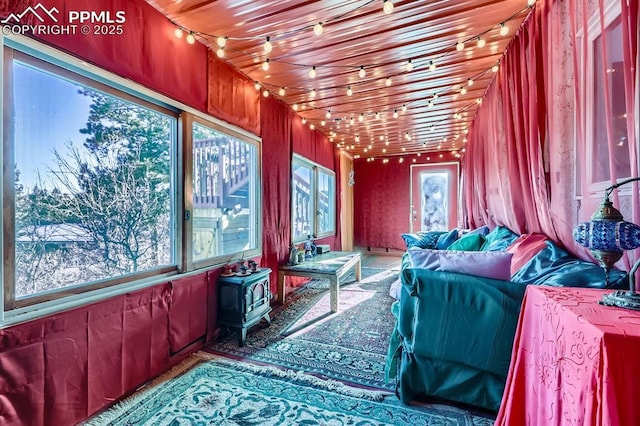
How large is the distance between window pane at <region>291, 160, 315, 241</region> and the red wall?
2.74m

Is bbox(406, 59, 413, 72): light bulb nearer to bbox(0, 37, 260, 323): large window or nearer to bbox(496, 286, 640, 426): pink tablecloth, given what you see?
bbox(0, 37, 260, 323): large window

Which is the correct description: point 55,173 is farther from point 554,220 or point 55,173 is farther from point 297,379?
point 554,220

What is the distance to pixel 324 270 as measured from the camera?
3.19 m

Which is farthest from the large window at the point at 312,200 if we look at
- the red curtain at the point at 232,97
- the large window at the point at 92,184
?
the large window at the point at 92,184

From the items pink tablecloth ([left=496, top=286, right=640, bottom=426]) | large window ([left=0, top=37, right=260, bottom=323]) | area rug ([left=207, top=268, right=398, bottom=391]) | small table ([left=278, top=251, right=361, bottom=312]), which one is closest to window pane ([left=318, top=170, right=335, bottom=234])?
small table ([left=278, top=251, right=361, bottom=312])

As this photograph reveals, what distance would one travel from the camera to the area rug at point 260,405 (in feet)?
4.96

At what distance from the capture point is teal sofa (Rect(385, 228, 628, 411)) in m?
1.47

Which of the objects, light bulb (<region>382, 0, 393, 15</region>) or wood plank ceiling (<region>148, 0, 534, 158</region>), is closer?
light bulb (<region>382, 0, 393, 15</region>)

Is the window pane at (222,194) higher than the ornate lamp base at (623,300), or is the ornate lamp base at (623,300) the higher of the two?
the window pane at (222,194)

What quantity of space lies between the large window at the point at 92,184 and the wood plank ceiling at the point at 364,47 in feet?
2.39

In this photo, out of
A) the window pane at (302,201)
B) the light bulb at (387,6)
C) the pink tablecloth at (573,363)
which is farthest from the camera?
the window pane at (302,201)

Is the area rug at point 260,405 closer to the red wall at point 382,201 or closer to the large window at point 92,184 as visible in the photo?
the large window at point 92,184

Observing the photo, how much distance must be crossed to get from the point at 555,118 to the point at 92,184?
297 centimetres

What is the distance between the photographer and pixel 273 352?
2.25 metres
